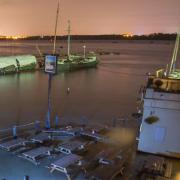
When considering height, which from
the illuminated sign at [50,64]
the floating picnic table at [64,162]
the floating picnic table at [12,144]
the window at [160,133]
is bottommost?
the floating picnic table at [12,144]

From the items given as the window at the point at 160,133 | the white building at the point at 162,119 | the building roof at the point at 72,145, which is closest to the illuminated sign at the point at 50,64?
the building roof at the point at 72,145

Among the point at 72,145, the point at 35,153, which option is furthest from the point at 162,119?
the point at 35,153

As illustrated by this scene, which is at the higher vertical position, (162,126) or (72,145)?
(162,126)

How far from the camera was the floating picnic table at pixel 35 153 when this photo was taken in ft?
50.1

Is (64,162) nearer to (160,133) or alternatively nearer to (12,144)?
(12,144)

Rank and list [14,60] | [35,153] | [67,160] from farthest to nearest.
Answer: [14,60], [35,153], [67,160]

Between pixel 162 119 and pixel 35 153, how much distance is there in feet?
21.5

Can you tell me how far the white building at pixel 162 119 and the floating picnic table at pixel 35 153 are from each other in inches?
191

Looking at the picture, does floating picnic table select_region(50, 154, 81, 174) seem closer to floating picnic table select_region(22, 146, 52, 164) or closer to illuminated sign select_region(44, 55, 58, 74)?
floating picnic table select_region(22, 146, 52, 164)

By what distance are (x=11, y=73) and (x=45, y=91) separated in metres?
18.7

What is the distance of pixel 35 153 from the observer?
1562cm

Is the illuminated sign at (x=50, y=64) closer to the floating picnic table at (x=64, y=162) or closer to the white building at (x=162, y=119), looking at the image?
the white building at (x=162, y=119)

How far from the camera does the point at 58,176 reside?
13.8 m

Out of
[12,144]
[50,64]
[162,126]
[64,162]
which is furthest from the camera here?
[50,64]
